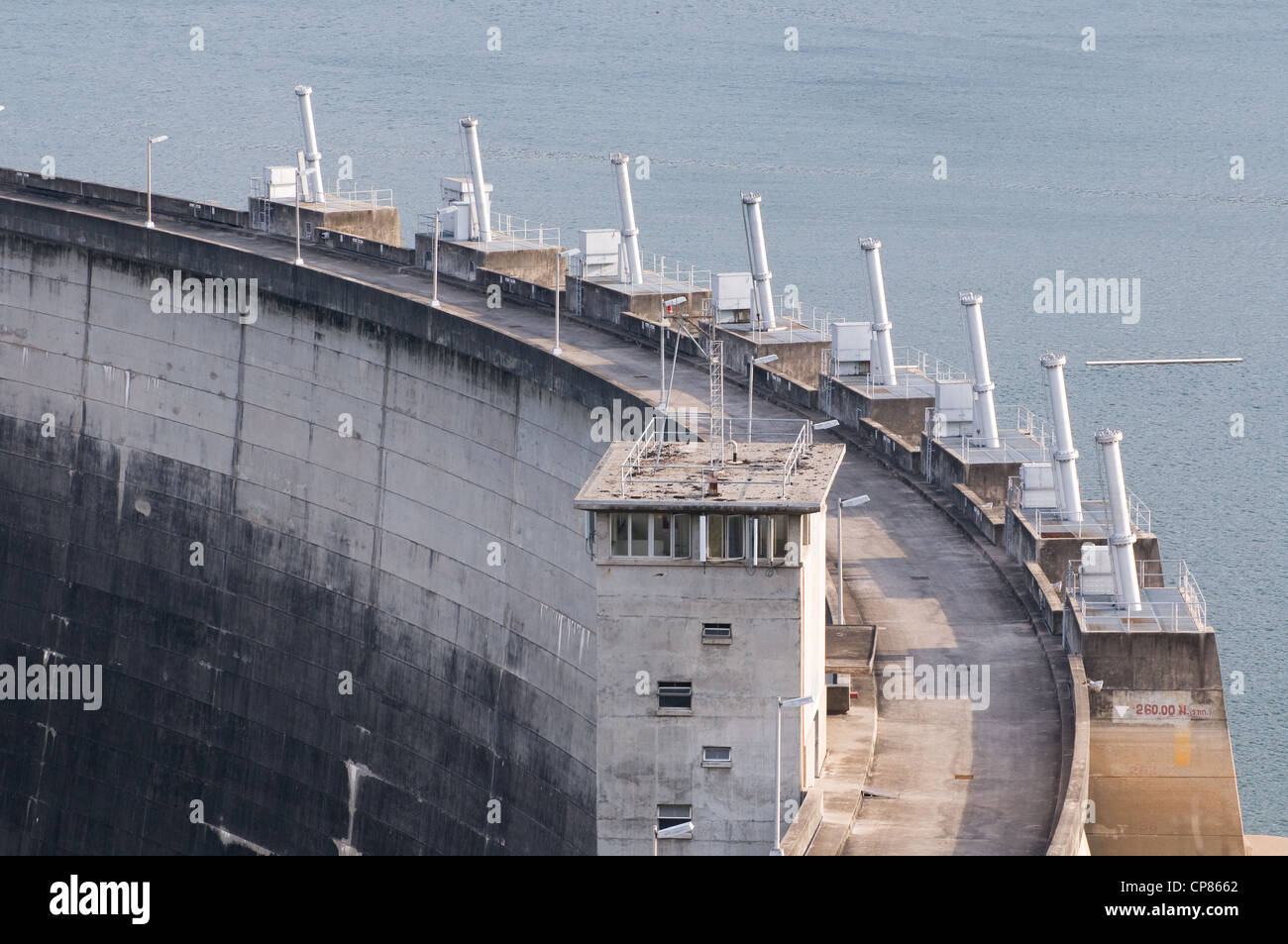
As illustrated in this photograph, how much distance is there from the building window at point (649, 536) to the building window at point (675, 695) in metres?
2.43

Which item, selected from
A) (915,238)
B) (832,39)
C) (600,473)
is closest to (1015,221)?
(915,238)

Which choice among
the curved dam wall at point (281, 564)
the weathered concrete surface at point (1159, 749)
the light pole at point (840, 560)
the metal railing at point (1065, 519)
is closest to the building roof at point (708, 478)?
the light pole at point (840, 560)

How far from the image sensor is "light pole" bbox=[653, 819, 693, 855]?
124ft

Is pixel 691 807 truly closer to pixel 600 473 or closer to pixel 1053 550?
pixel 600 473

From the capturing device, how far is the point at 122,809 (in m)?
69.3

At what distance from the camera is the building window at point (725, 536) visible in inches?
1534

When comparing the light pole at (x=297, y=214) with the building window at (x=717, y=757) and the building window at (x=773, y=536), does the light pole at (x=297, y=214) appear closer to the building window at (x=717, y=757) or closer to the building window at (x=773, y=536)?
the building window at (x=773, y=536)

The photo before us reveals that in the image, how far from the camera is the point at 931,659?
157 ft

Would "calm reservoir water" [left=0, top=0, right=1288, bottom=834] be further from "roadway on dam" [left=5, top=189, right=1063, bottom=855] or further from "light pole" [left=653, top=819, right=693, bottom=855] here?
"light pole" [left=653, top=819, right=693, bottom=855]

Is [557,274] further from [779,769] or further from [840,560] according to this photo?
[779,769]

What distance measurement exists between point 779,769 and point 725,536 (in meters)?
4.53

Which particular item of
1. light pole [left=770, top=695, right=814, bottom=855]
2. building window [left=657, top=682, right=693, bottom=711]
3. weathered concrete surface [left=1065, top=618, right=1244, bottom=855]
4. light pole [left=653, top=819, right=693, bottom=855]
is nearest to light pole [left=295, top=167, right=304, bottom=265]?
weathered concrete surface [left=1065, top=618, right=1244, bottom=855]

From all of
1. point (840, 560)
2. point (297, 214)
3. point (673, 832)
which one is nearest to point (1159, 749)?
point (840, 560)
